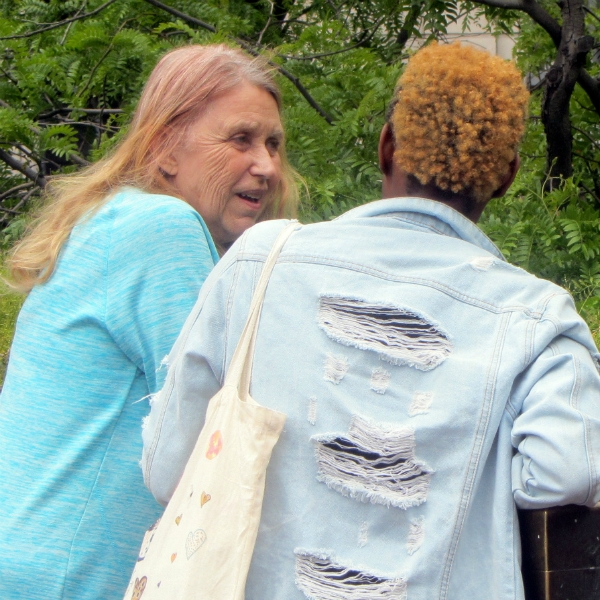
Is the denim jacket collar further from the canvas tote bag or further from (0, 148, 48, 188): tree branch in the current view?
(0, 148, 48, 188): tree branch

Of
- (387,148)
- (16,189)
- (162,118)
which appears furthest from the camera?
(16,189)

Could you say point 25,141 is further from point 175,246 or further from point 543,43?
point 175,246

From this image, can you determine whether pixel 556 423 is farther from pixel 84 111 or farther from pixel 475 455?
pixel 84 111

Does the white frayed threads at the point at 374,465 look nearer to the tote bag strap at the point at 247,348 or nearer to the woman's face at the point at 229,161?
the tote bag strap at the point at 247,348

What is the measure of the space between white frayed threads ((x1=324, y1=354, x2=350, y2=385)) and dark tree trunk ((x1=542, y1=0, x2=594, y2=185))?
3.65m

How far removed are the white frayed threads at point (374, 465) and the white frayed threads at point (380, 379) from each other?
0.06 meters

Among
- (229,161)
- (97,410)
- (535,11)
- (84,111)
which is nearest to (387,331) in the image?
(97,410)

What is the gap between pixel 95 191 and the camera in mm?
2334

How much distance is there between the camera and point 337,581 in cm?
159

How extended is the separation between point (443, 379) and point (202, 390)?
1.45 ft

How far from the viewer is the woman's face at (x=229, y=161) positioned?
249 cm

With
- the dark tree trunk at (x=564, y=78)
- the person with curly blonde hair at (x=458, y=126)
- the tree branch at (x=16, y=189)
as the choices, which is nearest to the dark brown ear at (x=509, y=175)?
the person with curly blonde hair at (x=458, y=126)

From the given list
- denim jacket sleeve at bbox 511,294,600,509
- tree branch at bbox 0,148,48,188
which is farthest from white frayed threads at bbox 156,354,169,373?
tree branch at bbox 0,148,48,188

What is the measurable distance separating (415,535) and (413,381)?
0.26m
